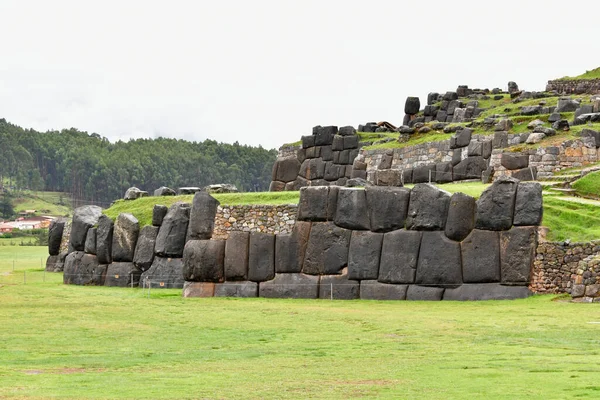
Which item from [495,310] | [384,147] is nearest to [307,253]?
[495,310]

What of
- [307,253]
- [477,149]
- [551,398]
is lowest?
[551,398]

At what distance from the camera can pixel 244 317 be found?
3316 centimetres

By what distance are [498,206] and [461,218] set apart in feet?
4.63

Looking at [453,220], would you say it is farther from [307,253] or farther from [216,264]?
[216,264]

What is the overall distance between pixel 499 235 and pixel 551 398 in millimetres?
20722

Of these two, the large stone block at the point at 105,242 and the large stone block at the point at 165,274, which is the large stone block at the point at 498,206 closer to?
the large stone block at the point at 165,274

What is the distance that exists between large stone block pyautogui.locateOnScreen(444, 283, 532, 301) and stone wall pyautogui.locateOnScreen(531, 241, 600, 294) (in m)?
0.49

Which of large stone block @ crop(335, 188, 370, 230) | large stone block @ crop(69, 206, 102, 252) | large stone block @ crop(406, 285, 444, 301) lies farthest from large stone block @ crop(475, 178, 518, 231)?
large stone block @ crop(69, 206, 102, 252)

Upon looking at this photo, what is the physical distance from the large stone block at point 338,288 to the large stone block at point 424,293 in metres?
2.14

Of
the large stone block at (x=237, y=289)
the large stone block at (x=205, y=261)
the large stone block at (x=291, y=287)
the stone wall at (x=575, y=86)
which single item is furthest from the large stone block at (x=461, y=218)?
the stone wall at (x=575, y=86)

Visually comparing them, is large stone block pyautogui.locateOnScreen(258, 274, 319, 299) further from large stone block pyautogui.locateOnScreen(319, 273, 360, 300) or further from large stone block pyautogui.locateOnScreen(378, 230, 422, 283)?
large stone block pyautogui.locateOnScreen(378, 230, 422, 283)

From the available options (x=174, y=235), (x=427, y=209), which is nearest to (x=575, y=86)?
(x=174, y=235)

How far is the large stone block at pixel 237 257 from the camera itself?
42.1 metres

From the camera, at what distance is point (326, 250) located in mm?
40719
